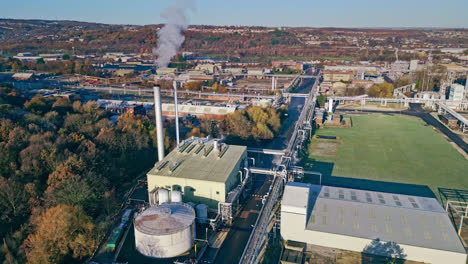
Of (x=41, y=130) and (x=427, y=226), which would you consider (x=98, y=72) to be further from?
(x=427, y=226)

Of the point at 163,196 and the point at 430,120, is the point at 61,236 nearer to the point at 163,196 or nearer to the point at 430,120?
the point at 163,196

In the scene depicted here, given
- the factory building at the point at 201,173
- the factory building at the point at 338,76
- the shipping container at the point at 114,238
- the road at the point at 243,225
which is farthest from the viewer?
the factory building at the point at 338,76

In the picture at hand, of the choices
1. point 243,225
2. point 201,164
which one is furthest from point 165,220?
point 201,164

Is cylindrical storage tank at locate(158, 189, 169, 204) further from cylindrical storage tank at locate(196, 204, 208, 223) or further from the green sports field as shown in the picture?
the green sports field

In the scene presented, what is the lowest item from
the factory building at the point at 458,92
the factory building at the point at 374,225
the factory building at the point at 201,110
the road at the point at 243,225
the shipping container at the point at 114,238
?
the road at the point at 243,225

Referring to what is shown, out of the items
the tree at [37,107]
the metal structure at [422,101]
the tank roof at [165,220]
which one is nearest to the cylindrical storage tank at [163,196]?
the tank roof at [165,220]

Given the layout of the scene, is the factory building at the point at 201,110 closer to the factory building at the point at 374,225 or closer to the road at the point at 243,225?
the road at the point at 243,225
